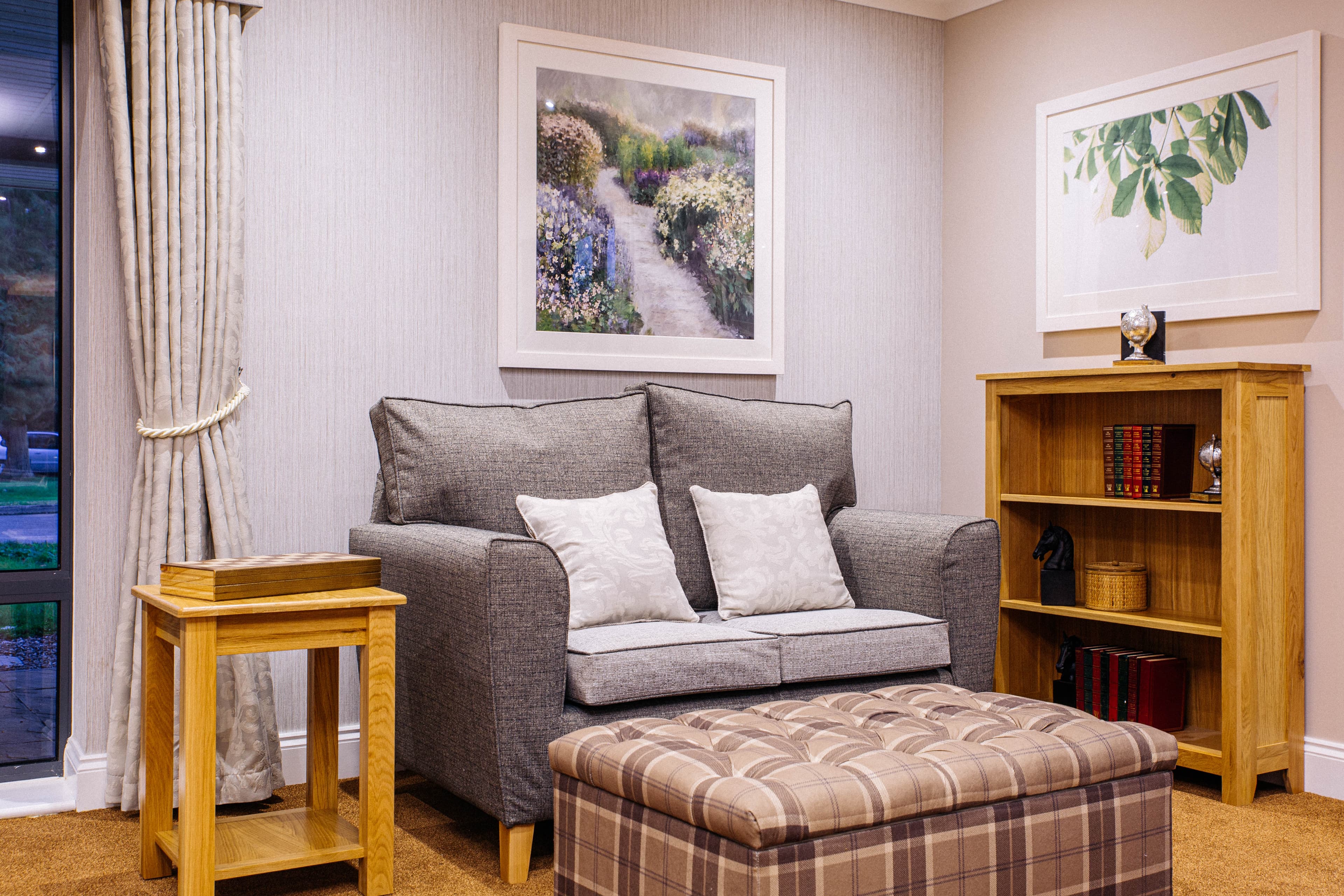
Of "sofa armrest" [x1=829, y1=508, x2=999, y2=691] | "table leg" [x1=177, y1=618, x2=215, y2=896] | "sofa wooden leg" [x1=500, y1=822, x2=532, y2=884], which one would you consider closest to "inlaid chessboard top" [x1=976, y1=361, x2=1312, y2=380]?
"sofa armrest" [x1=829, y1=508, x2=999, y2=691]

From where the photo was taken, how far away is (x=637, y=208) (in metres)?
3.64

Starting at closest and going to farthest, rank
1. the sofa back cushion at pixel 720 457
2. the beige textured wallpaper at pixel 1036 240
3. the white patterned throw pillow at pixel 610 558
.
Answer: the white patterned throw pillow at pixel 610 558 → the beige textured wallpaper at pixel 1036 240 → the sofa back cushion at pixel 720 457

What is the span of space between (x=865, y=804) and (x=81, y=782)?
6.76 feet

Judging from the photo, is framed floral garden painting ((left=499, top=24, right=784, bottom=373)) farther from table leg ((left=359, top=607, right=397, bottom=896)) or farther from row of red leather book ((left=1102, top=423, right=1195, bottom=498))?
table leg ((left=359, top=607, right=397, bottom=896))

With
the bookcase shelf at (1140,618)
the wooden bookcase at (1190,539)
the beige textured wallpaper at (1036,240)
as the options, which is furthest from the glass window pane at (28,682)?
the beige textured wallpaper at (1036,240)

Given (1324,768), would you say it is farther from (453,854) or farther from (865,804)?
(453,854)

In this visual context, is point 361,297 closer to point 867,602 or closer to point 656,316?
point 656,316

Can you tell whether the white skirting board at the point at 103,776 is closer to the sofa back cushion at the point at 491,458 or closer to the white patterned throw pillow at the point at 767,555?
the sofa back cushion at the point at 491,458

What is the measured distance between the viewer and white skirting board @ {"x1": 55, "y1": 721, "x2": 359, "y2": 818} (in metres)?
2.84

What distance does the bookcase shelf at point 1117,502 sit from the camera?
Answer: 3121mm

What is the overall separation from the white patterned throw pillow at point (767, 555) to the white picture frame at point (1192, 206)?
1.26 meters

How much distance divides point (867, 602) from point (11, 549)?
2237mm

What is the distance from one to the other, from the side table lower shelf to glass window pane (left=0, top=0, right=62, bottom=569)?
105 centimetres

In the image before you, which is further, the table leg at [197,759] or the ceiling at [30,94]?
the ceiling at [30,94]
